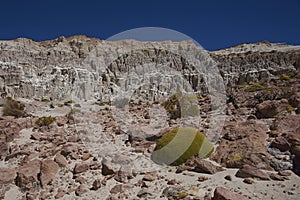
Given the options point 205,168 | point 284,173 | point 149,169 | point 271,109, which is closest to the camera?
point 284,173

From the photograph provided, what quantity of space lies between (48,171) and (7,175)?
3.70ft

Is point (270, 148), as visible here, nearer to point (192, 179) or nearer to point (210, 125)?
point (192, 179)

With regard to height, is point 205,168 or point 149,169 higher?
point 205,168

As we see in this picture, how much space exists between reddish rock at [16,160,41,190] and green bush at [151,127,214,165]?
3210 millimetres

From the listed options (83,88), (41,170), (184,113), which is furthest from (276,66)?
(41,170)

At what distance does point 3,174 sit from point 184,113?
27.6 ft

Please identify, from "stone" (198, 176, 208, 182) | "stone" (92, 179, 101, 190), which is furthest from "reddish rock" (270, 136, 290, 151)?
"stone" (92, 179, 101, 190)

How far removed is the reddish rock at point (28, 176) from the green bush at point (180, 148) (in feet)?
10.5

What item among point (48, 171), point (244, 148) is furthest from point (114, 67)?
point (244, 148)

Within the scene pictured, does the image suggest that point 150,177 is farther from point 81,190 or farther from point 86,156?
point 86,156

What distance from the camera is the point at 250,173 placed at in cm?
543

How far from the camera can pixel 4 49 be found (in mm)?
41250

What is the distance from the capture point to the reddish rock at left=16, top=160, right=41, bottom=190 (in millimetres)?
6180

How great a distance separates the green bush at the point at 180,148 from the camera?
6801 millimetres
